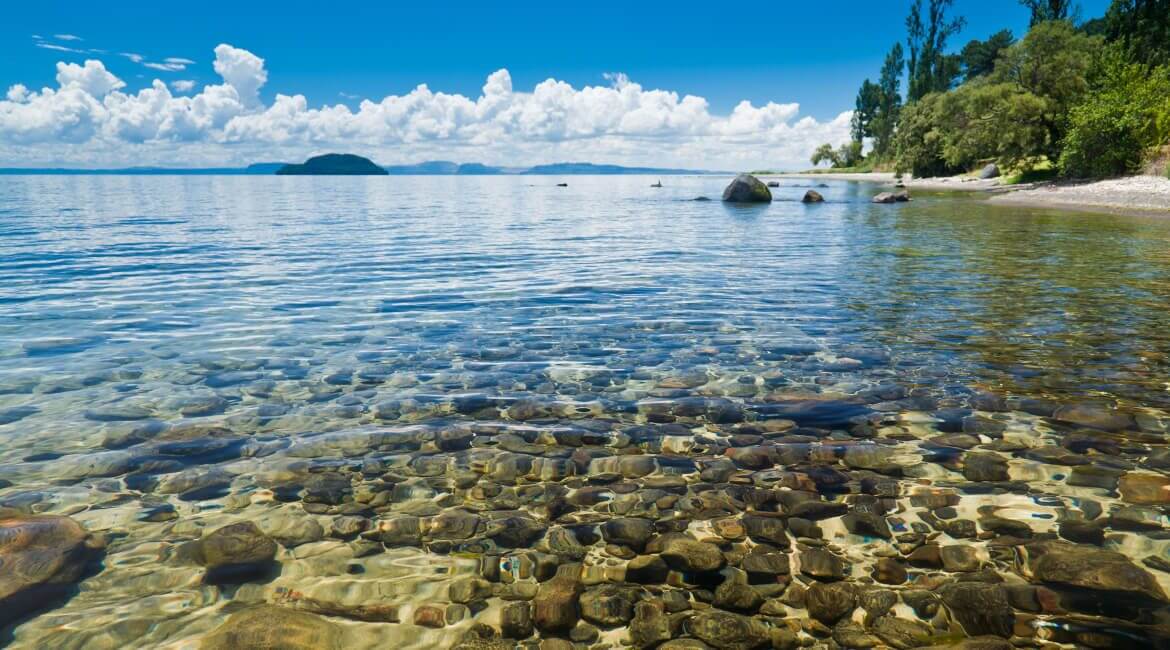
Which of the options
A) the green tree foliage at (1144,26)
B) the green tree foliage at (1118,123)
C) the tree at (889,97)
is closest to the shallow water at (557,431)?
the green tree foliage at (1118,123)

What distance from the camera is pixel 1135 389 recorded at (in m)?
8.10

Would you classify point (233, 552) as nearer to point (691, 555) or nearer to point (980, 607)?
point (691, 555)

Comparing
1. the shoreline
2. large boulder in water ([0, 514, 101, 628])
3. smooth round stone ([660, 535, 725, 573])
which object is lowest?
smooth round stone ([660, 535, 725, 573])

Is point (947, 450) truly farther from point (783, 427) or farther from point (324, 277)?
point (324, 277)

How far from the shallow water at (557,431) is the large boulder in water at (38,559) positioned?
0.14m

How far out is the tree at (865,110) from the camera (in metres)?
157

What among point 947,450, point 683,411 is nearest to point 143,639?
point 683,411

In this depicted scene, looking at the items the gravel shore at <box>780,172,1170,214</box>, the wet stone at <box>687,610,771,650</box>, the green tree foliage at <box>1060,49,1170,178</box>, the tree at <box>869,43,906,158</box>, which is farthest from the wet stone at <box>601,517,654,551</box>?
the tree at <box>869,43,906,158</box>

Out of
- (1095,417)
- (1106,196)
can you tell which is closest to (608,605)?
(1095,417)

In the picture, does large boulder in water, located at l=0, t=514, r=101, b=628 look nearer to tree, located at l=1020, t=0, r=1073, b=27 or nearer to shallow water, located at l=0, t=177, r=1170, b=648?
shallow water, located at l=0, t=177, r=1170, b=648

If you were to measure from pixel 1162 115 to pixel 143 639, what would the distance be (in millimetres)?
67542

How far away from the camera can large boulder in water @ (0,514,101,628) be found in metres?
4.27

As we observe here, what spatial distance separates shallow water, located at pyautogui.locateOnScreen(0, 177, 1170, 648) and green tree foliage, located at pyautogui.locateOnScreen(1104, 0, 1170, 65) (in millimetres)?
74940

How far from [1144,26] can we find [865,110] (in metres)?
98.6
